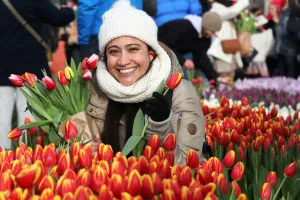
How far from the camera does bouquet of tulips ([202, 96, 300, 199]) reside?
3.00m

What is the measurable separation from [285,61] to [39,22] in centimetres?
827

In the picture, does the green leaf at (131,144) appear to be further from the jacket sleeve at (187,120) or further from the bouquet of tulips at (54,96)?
the bouquet of tulips at (54,96)

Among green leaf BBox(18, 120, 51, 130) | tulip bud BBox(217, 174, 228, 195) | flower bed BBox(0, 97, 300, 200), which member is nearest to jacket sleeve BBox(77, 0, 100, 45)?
flower bed BBox(0, 97, 300, 200)

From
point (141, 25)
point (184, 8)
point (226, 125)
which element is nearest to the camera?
point (141, 25)

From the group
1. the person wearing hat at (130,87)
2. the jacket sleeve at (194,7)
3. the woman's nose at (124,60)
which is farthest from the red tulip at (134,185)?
the jacket sleeve at (194,7)

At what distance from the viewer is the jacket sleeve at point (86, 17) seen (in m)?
6.33

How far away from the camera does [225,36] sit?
10977 millimetres

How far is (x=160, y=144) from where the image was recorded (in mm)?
3363

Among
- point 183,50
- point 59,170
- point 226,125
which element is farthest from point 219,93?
point 59,170

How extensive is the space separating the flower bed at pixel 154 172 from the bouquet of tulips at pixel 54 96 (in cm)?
50

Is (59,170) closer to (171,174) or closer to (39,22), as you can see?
(171,174)

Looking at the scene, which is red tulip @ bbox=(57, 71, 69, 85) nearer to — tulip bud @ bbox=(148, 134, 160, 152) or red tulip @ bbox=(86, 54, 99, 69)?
red tulip @ bbox=(86, 54, 99, 69)

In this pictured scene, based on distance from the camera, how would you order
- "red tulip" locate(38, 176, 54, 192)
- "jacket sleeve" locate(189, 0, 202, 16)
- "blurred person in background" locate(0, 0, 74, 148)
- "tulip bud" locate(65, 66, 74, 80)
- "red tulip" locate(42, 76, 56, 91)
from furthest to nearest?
"jacket sleeve" locate(189, 0, 202, 16) → "blurred person in background" locate(0, 0, 74, 148) → "tulip bud" locate(65, 66, 74, 80) → "red tulip" locate(42, 76, 56, 91) → "red tulip" locate(38, 176, 54, 192)

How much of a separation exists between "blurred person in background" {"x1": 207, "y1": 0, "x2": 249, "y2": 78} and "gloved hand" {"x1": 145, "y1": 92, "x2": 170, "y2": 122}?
A: 7316 mm
